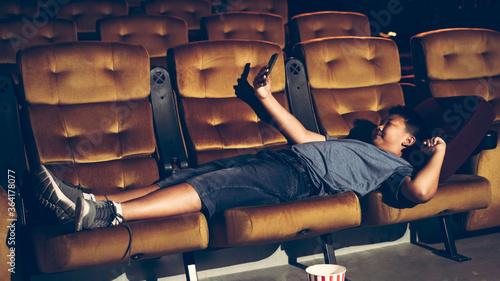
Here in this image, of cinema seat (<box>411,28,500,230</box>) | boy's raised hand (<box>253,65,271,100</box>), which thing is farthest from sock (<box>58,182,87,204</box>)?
cinema seat (<box>411,28,500,230</box>)

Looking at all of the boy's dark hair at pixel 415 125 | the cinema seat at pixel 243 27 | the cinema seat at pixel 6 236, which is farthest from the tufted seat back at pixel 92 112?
the cinema seat at pixel 243 27

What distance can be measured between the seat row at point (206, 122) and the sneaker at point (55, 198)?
0.13ft

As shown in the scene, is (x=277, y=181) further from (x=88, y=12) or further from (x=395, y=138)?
(x=88, y=12)

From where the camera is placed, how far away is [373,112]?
2049 mm

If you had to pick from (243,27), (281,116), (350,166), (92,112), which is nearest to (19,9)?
(243,27)

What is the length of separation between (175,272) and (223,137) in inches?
21.2

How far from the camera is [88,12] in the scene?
3312 mm

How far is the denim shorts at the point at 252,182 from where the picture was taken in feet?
4.38

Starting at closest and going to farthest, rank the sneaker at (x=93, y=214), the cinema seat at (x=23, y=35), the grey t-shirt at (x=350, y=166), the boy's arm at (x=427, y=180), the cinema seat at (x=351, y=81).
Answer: the sneaker at (x=93, y=214)
the boy's arm at (x=427, y=180)
the grey t-shirt at (x=350, y=166)
the cinema seat at (x=351, y=81)
the cinema seat at (x=23, y=35)

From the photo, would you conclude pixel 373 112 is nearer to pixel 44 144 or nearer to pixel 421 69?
pixel 421 69

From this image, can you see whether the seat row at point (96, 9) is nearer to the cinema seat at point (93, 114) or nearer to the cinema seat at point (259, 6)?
the cinema seat at point (259, 6)

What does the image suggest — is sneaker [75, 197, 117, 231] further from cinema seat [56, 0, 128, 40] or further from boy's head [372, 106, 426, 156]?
cinema seat [56, 0, 128, 40]

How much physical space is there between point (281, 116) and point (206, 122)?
298mm

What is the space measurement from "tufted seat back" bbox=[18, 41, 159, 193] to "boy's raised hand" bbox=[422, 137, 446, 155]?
0.96m
